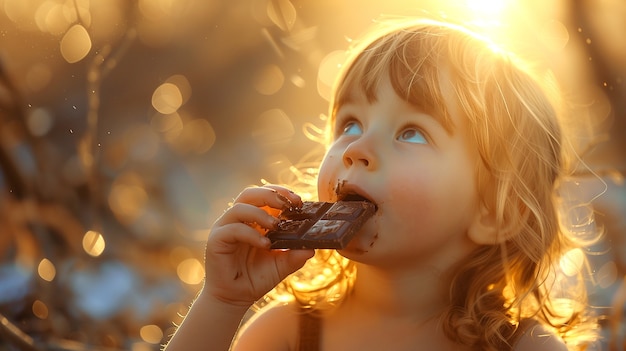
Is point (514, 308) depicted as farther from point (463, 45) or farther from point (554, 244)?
point (463, 45)

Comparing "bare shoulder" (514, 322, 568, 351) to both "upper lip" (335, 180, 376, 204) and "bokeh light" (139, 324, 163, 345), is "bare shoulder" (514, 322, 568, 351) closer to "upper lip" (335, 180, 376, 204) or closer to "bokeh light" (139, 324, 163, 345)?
"upper lip" (335, 180, 376, 204)

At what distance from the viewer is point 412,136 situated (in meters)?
1.68

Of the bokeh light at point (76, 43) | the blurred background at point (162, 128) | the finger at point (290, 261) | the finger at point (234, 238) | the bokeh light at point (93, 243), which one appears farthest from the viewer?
the bokeh light at point (93, 243)

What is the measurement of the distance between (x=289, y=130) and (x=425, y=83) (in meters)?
2.08

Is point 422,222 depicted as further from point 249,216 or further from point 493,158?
point 249,216

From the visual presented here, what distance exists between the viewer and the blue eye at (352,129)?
5.71 ft

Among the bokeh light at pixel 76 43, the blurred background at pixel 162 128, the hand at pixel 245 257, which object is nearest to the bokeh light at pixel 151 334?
the blurred background at pixel 162 128

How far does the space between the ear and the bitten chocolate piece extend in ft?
0.95

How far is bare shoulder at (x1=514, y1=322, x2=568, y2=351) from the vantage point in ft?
5.53

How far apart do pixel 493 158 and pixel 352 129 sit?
0.32 m

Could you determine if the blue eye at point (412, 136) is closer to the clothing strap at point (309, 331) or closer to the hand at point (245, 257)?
the hand at point (245, 257)

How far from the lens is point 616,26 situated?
295cm

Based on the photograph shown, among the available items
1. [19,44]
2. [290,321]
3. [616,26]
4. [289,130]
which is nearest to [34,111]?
[19,44]

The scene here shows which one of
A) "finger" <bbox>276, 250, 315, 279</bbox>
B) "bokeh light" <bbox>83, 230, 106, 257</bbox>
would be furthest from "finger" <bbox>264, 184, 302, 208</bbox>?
"bokeh light" <bbox>83, 230, 106, 257</bbox>
